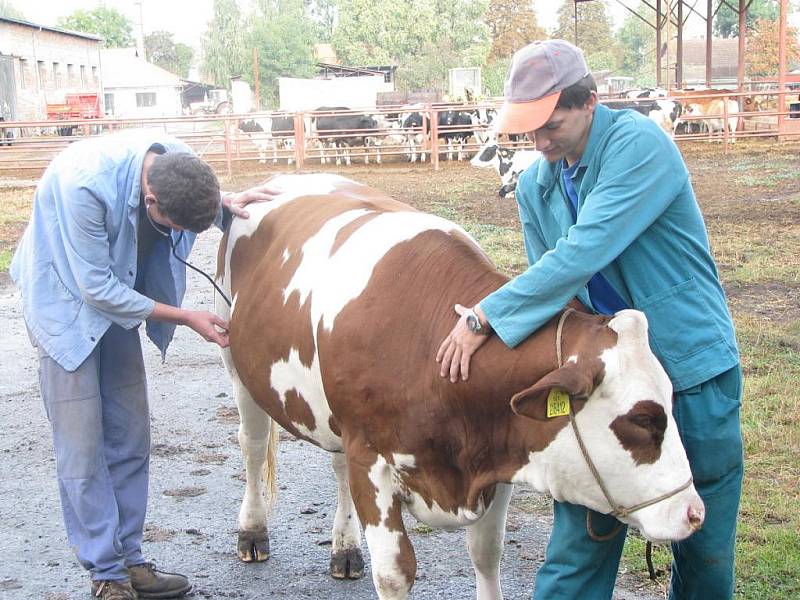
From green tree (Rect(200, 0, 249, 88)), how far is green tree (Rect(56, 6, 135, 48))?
21015 mm

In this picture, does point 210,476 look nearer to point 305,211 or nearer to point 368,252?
point 305,211

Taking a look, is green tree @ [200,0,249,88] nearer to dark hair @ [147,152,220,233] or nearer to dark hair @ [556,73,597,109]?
dark hair @ [147,152,220,233]

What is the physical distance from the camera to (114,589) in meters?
3.83

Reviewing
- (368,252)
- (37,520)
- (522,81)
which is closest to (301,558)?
(37,520)

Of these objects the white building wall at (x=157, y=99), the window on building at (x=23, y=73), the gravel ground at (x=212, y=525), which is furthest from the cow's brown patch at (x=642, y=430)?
the white building wall at (x=157, y=99)

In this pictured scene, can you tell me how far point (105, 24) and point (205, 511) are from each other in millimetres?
120918

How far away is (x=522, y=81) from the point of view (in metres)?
2.70

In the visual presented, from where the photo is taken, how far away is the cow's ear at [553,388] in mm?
2500

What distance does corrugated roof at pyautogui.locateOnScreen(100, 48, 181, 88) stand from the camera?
78.6 metres

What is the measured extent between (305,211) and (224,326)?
1.93ft

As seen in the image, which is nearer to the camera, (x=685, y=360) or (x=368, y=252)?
(x=685, y=360)

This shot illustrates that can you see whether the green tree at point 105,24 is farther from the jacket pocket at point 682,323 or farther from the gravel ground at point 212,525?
the jacket pocket at point 682,323

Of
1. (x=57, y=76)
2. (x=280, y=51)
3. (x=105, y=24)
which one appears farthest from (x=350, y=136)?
(x=105, y=24)

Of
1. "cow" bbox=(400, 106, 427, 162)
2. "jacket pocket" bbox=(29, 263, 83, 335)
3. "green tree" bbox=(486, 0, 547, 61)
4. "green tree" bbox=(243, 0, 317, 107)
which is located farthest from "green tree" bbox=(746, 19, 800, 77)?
"jacket pocket" bbox=(29, 263, 83, 335)
